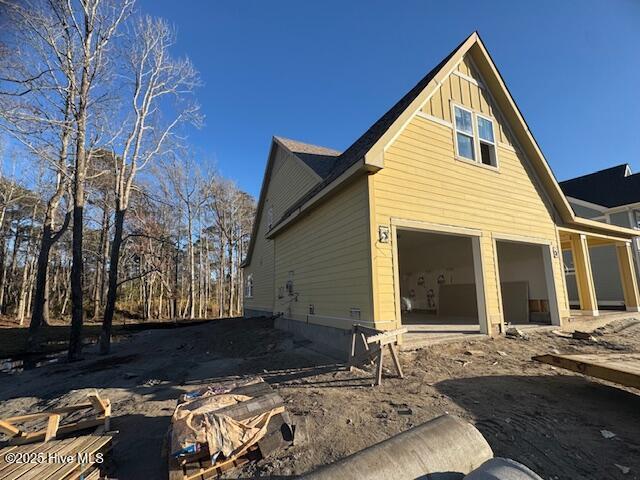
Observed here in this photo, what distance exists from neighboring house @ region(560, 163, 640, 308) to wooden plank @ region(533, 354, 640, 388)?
521 inches

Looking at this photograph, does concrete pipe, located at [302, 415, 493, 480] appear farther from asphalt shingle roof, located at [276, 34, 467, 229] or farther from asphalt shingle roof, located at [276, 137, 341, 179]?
asphalt shingle roof, located at [276, 137, 341, 179]

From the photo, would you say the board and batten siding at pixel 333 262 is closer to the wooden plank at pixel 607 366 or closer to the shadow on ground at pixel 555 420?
the shadow on ground at pixel 555 420

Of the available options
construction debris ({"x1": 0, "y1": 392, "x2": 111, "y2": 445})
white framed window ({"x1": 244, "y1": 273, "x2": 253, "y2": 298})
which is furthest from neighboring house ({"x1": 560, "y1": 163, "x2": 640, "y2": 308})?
construction debris ({"x1": 0, "y1": 392, "x2": 111, "y2": 445})

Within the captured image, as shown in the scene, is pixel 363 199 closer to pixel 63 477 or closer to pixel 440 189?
pixel 440 189

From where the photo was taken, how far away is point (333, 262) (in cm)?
789

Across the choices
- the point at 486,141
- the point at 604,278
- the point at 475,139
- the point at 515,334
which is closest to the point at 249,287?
the point at 515,334

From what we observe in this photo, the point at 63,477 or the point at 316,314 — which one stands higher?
the point at 316,314

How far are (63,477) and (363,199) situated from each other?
19.4 ft

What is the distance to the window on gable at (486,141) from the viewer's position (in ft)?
29.8

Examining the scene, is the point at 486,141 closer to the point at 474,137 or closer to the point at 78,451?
the point at 474,137

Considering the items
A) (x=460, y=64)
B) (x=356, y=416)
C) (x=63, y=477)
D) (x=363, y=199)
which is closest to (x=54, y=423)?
(x=63, y=477)

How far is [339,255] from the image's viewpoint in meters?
7.56

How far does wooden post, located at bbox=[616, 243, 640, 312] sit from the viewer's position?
12.1 m

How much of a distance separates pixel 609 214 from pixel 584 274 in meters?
8.51
